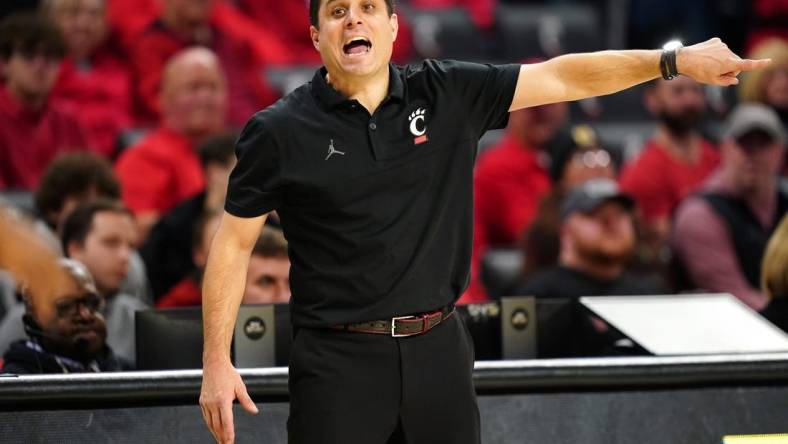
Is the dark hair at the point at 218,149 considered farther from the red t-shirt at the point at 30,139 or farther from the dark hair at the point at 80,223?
the red t-shirt at the point at 30,139

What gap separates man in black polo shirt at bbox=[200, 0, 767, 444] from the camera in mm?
2717

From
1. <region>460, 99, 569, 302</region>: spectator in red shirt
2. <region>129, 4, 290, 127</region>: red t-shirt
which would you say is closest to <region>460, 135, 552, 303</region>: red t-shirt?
<region>460, 99, 569, 302</region>: spectator in red shirt

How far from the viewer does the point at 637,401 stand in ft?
11.0

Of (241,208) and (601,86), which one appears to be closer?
(241,208)

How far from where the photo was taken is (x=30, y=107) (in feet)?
19.4

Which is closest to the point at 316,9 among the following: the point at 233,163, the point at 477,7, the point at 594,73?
the point at 594,73

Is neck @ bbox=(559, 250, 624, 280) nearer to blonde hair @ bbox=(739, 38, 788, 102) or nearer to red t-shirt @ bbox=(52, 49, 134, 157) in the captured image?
blonde hair @ bbox=(739, 38, 788, 102)

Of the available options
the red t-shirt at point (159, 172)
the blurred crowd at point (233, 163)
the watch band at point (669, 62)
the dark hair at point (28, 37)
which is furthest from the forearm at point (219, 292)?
the dark hair at point (28, 37)

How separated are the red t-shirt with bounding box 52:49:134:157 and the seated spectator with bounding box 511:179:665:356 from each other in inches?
89.1

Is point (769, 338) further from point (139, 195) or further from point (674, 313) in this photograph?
point (139, 195)

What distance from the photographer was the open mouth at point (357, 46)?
109 inches

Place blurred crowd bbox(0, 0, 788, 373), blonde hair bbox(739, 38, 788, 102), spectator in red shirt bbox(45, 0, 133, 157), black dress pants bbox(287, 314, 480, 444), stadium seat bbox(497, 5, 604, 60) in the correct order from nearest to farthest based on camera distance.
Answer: black dress pants bbox(287, 314, 480, 444) < blurred crowd bbox(0, 0, 788, 373) < spectator in red shirt bbox(45, 0, 133, 157) < blonde hair bbox(739, 38, 788, 102) < stadium seat bbox(497, 5, 604, 60)

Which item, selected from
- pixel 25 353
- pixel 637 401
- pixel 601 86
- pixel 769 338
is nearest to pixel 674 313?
pixel 769 338

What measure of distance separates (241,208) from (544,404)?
1.02 meters
